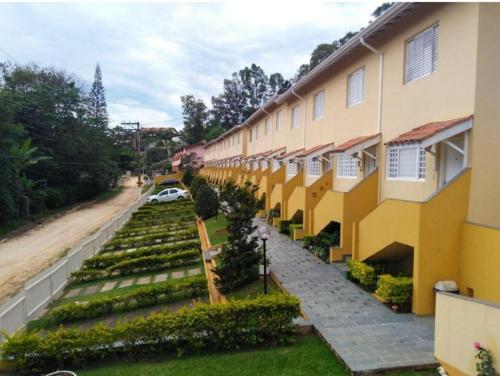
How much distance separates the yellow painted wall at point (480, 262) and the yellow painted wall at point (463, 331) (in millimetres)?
2177

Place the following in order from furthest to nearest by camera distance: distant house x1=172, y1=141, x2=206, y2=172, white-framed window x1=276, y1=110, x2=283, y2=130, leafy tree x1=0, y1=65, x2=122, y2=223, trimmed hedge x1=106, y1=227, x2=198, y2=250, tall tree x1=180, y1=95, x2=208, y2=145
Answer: tall tree x1=180, y1=95, x2=208, y2=145 → distant house x1=172, y1=141, x2=206, y2=172 → leafy tree x1=0, y1=65, x2=122, y2=223 → white-framed window x1=276, y1=110, x2=283, y2=130 → trimmed hedge x1=106, y1=227, x2=198, y2=250

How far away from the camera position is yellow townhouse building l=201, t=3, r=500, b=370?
292 inches

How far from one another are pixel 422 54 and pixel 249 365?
27.9 ft

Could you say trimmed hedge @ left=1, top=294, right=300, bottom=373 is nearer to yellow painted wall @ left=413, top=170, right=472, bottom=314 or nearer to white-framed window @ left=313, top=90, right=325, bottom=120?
yellow painted wall @ left=413, top=170, right=472, bottom=314

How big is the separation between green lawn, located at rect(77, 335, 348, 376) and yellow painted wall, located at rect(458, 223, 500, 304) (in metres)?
3.34

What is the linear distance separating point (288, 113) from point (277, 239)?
811 cm

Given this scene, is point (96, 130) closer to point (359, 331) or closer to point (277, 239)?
point (277, 239)

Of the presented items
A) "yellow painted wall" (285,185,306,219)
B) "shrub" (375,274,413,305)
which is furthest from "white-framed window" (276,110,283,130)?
"shrub" (375,274,413,305)

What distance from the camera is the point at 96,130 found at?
4447 centimetres

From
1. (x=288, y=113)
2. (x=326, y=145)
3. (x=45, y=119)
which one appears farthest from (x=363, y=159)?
(x=45, y=119)

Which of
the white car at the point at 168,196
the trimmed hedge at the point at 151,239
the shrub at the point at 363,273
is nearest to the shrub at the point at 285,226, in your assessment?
the trimmed hedge at the point at 151,239

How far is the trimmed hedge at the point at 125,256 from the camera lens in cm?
1438

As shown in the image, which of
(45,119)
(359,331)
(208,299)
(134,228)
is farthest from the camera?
(45,119)

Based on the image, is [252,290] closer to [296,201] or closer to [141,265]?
[141,265]
